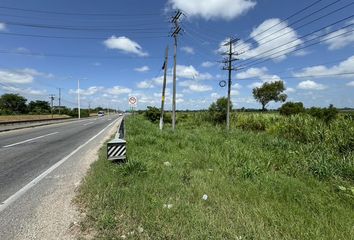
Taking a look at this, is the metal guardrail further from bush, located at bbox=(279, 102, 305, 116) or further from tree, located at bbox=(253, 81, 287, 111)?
tree, located at bbox=(253, 81, 287, 111)

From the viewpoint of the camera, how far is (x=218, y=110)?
48.2 meters

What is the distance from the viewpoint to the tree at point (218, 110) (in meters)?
47.8

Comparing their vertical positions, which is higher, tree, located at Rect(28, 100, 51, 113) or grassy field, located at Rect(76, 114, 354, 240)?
tree, located at Rect(28, 100, 51, 113)

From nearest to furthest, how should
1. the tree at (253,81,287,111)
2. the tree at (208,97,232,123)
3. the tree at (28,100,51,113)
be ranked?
the tree at (208,97,232,123), the tree at (253,81,287,111), the tree at (28,100,51,113)

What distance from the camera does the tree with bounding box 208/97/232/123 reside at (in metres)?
47.8

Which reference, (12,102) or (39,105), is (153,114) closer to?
(12,102)

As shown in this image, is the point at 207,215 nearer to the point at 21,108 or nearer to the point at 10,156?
the point at 10,156

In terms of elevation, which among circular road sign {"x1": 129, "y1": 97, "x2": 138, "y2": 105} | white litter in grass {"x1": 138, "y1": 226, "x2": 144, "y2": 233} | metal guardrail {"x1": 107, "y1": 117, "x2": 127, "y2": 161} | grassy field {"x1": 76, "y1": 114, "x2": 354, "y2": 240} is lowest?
white litter in grass {"x1": 138, "y1": 226, "x2": 144, "y2": 233}

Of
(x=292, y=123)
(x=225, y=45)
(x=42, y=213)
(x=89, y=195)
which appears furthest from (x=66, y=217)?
(x=225, y=45)

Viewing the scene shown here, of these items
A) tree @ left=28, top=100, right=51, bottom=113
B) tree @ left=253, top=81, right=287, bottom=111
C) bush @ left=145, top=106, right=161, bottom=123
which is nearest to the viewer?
bush @ left=145, top=106, right=161, bottom=123

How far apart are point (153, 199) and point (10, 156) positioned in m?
8.06

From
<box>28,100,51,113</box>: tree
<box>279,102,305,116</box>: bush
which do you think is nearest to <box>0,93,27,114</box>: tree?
<box>28,100,51,113</box>: tree

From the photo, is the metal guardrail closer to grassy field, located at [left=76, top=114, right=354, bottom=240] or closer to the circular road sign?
grassy field, located at [left=76, top=114, right=354, bottom=240]

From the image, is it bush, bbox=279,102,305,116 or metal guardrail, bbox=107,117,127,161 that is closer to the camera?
metal guardrail, bbox=107,117,127,161
